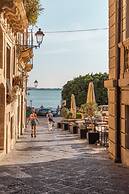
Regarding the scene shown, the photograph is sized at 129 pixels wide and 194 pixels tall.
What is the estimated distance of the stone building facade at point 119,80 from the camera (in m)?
15.0

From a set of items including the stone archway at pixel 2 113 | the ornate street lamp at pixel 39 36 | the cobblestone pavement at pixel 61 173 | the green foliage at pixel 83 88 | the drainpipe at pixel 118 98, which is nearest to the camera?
the cobblestone pavement at pixel 61 173

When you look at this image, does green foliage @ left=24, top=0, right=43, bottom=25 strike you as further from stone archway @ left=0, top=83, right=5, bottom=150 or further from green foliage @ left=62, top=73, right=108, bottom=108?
green foliage @ left=62, top=73, right=108, bottom=108

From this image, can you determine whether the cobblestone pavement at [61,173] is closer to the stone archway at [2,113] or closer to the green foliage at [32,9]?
the stone archway at [2,113]

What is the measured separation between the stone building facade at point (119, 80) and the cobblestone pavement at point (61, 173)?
2.09ft

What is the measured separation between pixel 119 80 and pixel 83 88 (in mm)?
46743

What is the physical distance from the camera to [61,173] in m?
13.1

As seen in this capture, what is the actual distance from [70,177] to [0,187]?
2.17 m

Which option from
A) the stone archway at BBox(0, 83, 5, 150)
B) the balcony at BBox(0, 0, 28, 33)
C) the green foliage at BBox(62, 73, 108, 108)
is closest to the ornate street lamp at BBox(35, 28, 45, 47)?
the balcony at BBox(0, 0, 28, 33)

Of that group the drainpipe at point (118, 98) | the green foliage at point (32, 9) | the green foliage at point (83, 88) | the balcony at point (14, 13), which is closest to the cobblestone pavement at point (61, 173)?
the drainpipe at point (118, 98)

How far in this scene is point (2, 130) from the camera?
1769 centimetres

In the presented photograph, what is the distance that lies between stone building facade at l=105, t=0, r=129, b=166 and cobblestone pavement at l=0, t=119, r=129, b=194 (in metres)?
0.64

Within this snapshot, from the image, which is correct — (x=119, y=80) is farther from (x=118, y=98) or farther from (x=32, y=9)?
(x=32, y=9)

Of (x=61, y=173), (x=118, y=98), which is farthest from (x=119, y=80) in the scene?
(x=61, y=173)

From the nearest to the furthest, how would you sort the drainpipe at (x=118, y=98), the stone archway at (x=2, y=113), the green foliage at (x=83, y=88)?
the drainpipe at (x=118, y=98), the stone archway at (x=2, y=113), the green foliage at (x=83, y=88)
